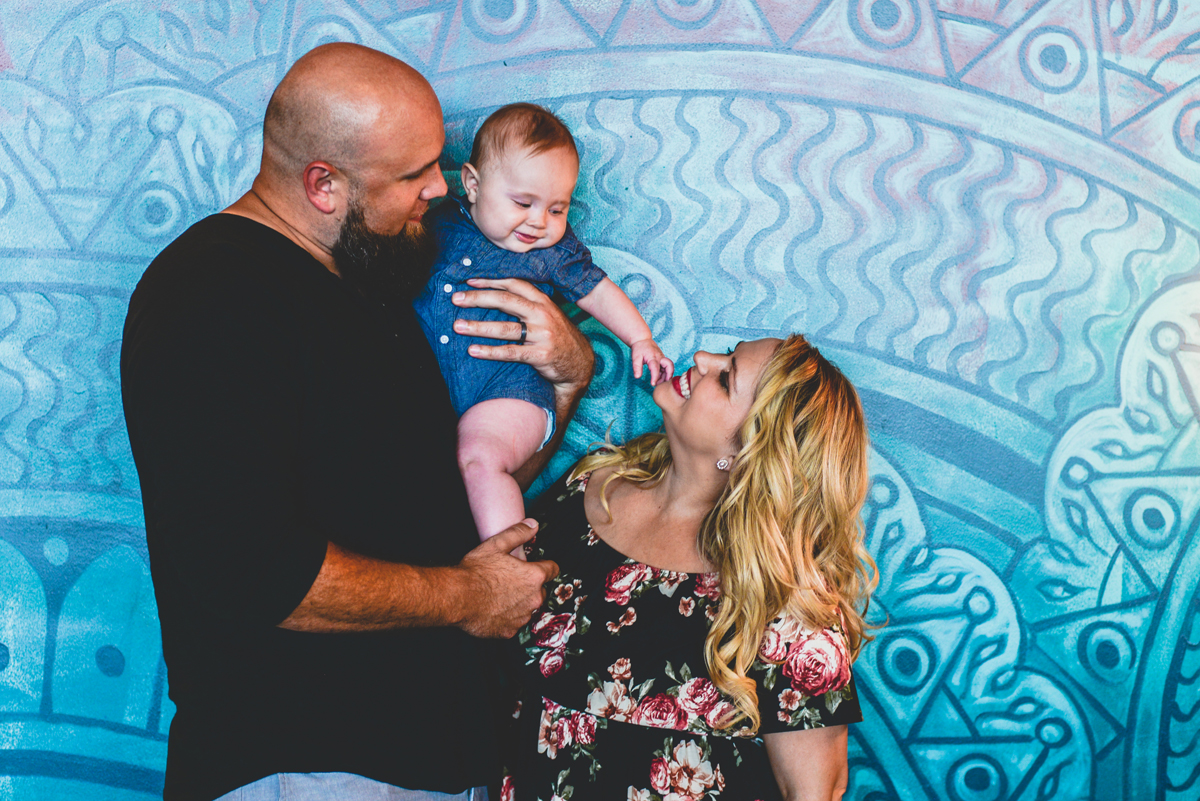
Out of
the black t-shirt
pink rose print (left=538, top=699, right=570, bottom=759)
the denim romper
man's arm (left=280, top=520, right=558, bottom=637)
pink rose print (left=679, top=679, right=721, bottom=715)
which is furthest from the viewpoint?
the denim romper

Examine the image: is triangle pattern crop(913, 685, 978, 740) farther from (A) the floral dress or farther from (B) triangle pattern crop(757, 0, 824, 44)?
(B) triangle pattern crop(757, 0, 824, 44)

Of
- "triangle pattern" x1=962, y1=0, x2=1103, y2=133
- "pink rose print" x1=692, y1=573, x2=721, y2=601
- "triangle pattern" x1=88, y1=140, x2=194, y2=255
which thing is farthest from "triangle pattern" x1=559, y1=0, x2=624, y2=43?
"pink rose print" x1=692, y1=573, x2=721, y2=601

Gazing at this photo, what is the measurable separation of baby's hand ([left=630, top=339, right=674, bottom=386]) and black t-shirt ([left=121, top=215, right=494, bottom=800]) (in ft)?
1.99

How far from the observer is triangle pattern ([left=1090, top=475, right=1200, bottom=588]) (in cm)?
255

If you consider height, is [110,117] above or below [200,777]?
above

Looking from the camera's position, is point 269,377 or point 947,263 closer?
point 269,377

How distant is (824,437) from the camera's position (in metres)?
2.01

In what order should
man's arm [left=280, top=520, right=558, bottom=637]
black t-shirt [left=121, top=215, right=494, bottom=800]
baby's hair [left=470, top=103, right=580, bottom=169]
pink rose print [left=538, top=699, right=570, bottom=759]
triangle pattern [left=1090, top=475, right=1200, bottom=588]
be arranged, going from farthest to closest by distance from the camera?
triangle pattern [left=1090, top=475, right=1200, bottom=588] < baby's hair [left=470, top=103, right=580, bottom=169] < pink rose print [left=538, top=699, right=570, bottom=759] < man's arm [left=280, top=520, right=558, bottom=637] < black t-shirt [left=121, top=215, right=494, bottom=800]

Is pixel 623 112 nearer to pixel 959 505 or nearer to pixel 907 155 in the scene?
pixel 907 155

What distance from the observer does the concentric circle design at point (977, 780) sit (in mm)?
2605

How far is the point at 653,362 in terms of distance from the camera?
2.28 m

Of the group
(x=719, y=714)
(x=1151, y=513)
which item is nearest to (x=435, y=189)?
(x=719, y=714)

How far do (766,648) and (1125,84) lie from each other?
2.07 m

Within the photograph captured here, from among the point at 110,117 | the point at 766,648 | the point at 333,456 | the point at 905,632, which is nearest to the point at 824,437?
the point at 766,648
